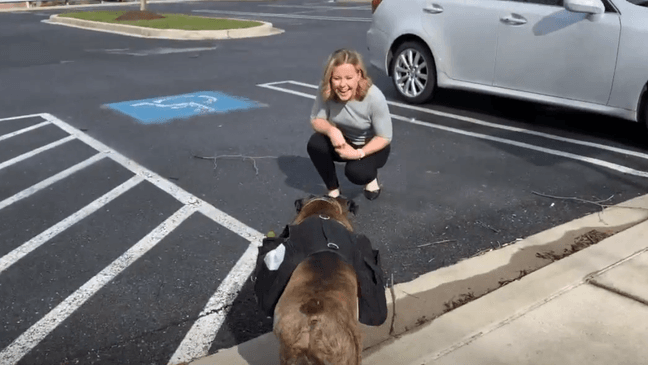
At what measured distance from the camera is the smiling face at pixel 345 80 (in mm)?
4176

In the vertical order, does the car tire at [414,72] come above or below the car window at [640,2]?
below

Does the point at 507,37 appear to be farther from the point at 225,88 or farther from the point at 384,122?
the point at 225,88

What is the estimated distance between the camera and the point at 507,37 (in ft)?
23.0

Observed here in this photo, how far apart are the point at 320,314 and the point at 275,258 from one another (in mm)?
412

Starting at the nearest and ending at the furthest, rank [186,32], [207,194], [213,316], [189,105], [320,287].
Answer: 1. [320,287]
2. [213,316]
3. [207,194]
4. [189,105]
5. [186,32]

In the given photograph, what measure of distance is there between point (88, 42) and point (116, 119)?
8.73m

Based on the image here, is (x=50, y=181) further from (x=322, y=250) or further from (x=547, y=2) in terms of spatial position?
(x=547, y=2)

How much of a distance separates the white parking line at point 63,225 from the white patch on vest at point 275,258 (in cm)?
223

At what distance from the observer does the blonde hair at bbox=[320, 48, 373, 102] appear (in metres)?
4.17

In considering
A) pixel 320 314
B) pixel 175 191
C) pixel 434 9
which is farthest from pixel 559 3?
pixel 320 314

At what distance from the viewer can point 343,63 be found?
164 inches

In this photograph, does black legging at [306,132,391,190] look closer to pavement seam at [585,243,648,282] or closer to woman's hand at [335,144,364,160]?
woman's hand at [335,144,364,160]

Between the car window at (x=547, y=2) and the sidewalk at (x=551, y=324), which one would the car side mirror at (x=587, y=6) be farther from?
the sidewalk at (x=551, y=324)

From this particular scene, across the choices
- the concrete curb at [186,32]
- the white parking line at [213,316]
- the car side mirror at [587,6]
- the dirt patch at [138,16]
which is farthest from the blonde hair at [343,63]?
the dirt patch at [138,16]
